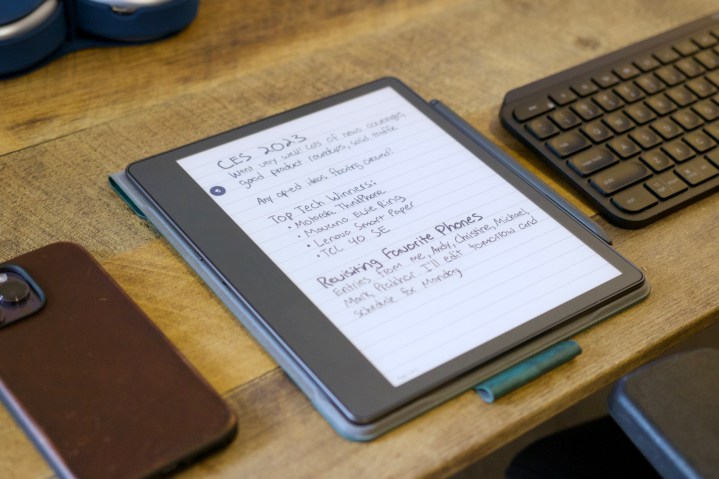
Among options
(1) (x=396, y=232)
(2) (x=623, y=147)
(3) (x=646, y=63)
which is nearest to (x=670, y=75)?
(3) (x=646, y=63)

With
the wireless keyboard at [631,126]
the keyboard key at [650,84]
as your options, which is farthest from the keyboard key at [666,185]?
the keyboard key at [650,84]

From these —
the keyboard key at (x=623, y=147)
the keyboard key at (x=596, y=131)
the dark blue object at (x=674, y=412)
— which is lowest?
the dark blue object at (x=674, y=412)

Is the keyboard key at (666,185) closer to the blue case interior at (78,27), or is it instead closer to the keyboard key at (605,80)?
the keyboard key at (605,80)

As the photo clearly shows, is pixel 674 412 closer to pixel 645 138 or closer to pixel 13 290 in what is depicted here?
pixel 645 138

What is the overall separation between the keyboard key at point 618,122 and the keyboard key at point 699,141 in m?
0.05

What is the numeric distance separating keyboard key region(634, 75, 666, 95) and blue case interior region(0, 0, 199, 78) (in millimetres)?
407

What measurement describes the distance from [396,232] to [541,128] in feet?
0.59

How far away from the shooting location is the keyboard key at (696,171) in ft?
2.17

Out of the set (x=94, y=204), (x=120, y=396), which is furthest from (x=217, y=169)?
(x=120, y=396)

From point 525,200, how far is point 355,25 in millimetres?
302

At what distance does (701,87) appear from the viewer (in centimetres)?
75

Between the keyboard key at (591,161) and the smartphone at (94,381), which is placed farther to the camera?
the keyboard key at (591,161)

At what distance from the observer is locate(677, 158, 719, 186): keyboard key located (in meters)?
0.66

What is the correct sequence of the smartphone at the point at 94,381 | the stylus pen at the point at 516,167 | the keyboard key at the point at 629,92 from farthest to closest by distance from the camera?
the keyboard key at the point at 629,92 → the stylus pen at the point at 516,167 → the smartphone at the point at 94,381
